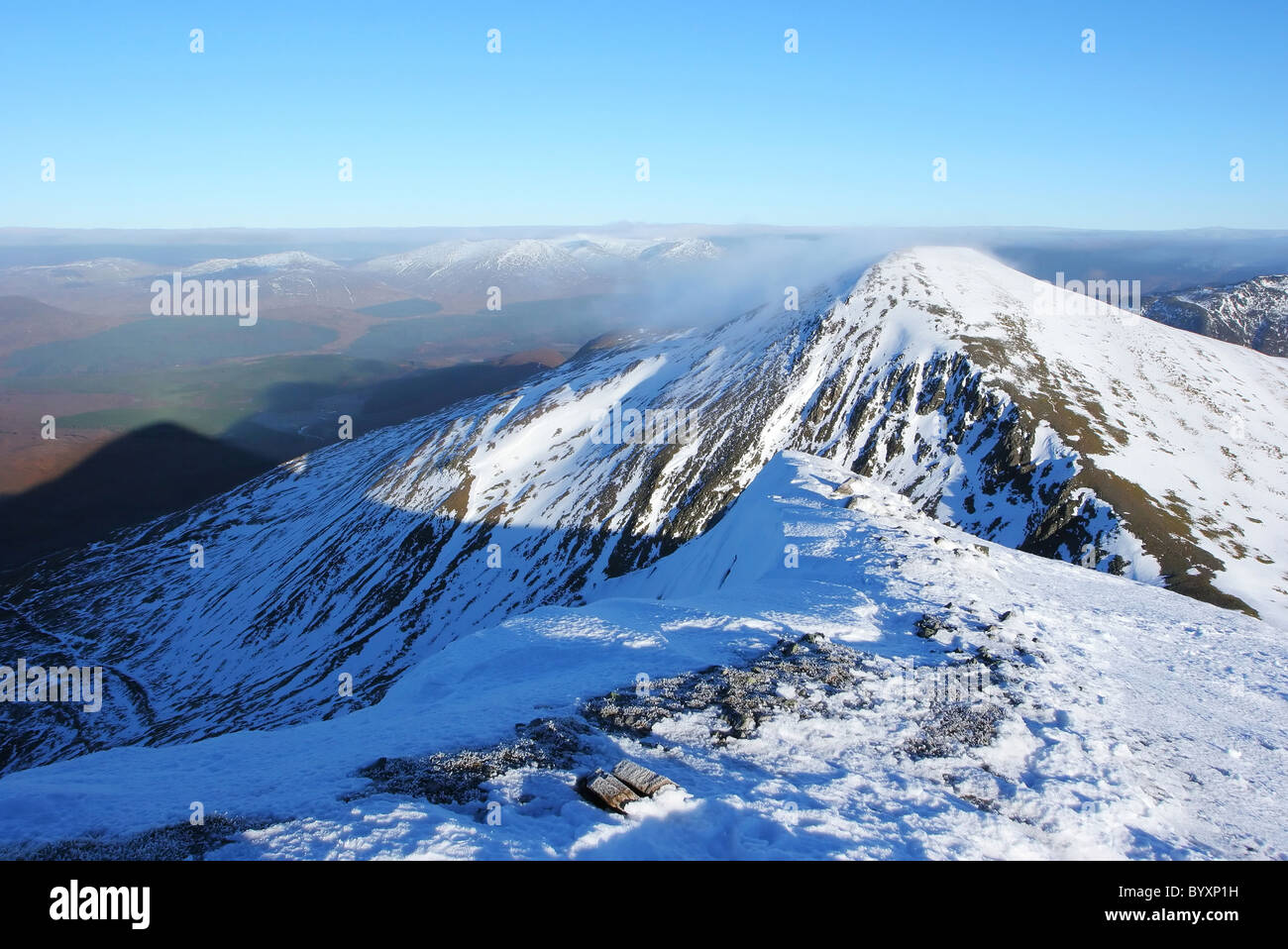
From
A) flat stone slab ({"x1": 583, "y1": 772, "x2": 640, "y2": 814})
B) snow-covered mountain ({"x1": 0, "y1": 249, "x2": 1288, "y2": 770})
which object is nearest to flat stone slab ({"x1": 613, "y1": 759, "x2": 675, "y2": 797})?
flat stone slab ({"x1": 583, "y1": 772, "x2": 640, "y2": 814})

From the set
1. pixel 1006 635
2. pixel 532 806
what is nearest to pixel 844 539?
pixel 1006 635

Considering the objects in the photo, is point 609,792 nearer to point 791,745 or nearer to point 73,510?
point 791,745

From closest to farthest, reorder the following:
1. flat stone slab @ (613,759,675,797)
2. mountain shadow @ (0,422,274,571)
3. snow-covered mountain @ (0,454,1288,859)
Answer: snow-covered mountain @ (0,454,1288,859) → flat stone slab @ (613,759,675,797) → mountain shadow @ (0,422,274,571)

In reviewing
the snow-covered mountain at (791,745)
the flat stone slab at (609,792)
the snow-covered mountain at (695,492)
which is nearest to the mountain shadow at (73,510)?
the snow-covered mountain at (695,492)

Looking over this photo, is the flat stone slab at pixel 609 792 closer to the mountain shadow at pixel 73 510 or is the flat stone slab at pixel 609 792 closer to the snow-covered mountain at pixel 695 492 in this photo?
the snow-covered mountain at pixel 695 492

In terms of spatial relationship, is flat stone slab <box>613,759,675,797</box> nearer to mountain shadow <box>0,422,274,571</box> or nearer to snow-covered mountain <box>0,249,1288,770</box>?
snow-covered mountain <box>0,249,1288,770</box>

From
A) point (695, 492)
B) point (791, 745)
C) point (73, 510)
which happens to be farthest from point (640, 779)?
point (73, 510)
